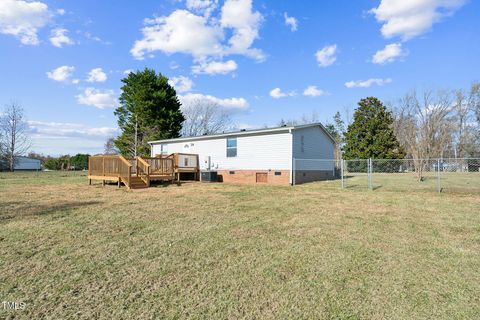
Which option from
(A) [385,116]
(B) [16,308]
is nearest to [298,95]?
(A) [385,116]

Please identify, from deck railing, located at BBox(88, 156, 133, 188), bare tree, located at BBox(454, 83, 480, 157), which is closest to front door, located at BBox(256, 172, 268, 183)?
deck railing, located at BBox(88, 156, 133, 188)

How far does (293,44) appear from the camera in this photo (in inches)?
651

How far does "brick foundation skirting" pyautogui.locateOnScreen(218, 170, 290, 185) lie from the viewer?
14250mm

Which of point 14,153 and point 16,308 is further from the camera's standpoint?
point 14,153

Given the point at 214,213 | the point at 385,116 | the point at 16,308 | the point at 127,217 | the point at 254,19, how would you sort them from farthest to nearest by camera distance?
the point at 385,116
the point at 254,19
the point at 214,213
the point at 127,217
the point at 16,308

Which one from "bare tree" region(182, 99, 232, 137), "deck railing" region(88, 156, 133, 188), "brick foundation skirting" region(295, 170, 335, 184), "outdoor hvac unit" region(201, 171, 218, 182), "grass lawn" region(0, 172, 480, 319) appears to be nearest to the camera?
"grass lawn" region(0, 172, 480, 319)

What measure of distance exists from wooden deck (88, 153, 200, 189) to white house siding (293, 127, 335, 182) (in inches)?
278

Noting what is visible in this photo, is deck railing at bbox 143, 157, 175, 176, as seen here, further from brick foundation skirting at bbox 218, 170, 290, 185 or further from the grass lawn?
the grass lawn

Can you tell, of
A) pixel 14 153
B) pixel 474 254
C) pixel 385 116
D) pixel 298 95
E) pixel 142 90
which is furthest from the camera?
pixel 14 153

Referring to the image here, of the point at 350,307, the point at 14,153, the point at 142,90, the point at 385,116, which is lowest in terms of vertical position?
the point at 350,307

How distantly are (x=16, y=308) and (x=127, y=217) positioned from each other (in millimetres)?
3760

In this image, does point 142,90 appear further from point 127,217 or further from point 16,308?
point 16,308

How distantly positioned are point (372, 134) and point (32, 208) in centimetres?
3323

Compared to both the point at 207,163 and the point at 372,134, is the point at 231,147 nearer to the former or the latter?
the point at 207,163
